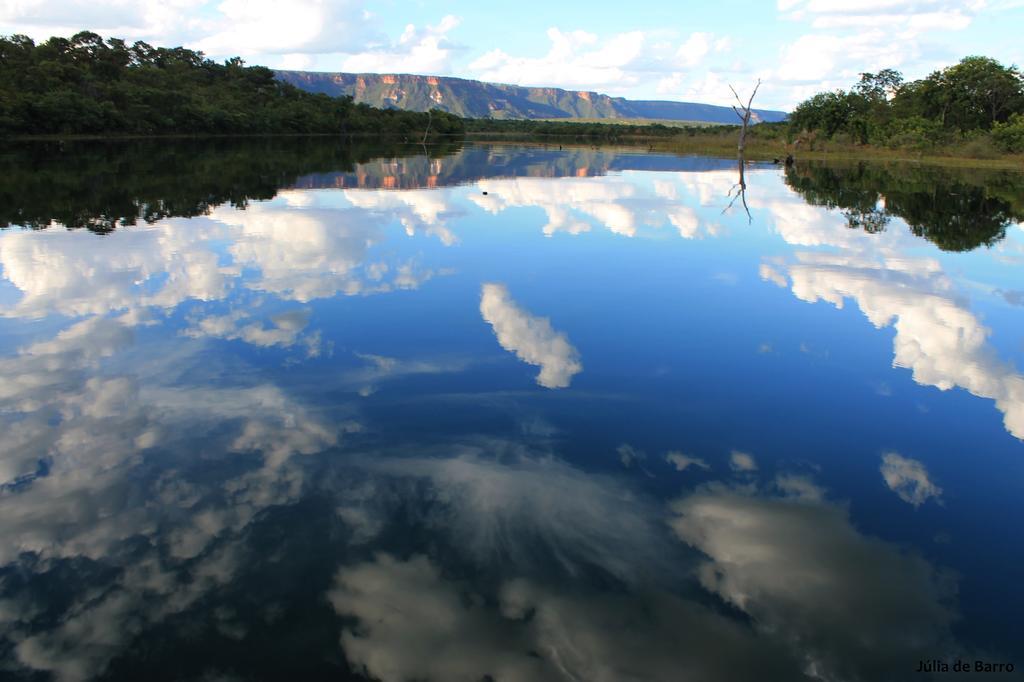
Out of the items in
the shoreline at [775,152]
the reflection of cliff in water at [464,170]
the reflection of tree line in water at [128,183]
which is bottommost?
the reflection of tree line in water at [128,183]

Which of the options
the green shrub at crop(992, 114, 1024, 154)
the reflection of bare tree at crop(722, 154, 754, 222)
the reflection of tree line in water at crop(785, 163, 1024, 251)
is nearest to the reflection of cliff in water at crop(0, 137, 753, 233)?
the reflection of bare tree at crop(722, 154, 754, 222)

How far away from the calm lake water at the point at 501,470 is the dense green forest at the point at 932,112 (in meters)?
71.9

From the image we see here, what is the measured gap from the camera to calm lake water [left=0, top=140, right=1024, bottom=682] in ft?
18.5

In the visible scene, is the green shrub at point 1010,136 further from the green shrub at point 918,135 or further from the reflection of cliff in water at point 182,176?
the reflection of cliff in water at point 182,176

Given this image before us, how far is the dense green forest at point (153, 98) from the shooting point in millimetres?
85875

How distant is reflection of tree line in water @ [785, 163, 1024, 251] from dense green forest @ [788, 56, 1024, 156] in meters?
20.2

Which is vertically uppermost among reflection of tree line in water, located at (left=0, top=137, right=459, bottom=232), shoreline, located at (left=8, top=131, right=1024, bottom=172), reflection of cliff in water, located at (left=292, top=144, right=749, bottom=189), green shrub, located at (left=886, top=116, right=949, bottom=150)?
green shrub, located at (left=886, top=116, right=949, bottom=150)

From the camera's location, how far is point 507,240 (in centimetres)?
2388

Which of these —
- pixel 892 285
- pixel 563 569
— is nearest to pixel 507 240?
pixel 892 285

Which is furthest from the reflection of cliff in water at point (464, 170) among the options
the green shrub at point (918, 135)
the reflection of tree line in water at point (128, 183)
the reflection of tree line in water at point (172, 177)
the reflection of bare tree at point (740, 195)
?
the green shrub at point (918, 135)

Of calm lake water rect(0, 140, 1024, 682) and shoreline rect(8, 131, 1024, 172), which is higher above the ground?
shoreline rect(8, 131, 1024, 172)

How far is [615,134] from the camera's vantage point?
138 meters

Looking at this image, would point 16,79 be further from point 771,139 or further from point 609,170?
point 771,139

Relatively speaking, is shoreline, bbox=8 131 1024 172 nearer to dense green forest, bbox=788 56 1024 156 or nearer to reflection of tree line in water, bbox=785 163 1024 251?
dense green forest, bbox=788 56 1024 156
